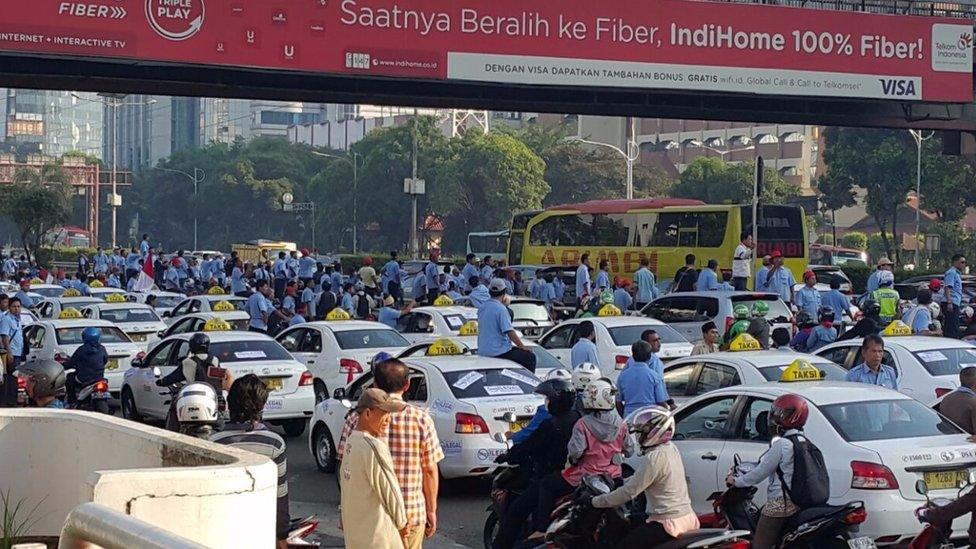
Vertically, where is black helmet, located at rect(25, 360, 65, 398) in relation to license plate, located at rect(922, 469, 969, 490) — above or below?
above

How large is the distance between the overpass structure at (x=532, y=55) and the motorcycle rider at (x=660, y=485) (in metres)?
19.5

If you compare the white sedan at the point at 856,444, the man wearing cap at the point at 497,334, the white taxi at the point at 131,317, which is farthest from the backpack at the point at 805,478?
the white taxi at the point at 131,317

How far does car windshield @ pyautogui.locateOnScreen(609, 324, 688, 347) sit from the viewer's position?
19766mm

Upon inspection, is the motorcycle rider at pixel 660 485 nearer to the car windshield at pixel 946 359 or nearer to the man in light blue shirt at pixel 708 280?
the car windshield at pixel 946 359

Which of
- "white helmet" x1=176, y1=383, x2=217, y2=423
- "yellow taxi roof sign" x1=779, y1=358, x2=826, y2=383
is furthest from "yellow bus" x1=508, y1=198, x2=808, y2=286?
"white helmet" x1=176, y1=383, x2=217, y2=423

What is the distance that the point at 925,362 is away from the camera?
14.8 metres

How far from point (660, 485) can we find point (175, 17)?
64.9 ft

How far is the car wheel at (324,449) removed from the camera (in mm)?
14906

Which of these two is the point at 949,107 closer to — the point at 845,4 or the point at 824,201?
the point at 845,4

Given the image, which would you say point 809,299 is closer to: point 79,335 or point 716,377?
point 716,377

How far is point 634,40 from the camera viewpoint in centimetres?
2917

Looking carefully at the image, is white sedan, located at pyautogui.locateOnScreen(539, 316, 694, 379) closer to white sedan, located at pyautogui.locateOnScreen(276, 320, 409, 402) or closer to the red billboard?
white sedan, located at pyautogui.locateOnScreen(276, 320, 409, 402)

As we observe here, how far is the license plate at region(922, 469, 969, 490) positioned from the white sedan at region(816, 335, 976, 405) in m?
4.78

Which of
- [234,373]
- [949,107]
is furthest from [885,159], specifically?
[234,373]
